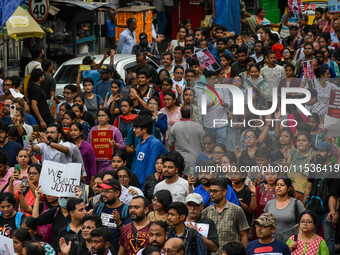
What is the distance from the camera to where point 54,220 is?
36.3 feet

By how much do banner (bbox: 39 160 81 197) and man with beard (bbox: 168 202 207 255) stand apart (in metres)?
1.99

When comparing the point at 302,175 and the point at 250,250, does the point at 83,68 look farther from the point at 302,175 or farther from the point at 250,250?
the point at 250,250

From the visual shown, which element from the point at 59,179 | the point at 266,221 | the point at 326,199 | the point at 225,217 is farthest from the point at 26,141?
the point at 266,221

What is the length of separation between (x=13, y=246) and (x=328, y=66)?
8882 millimetres

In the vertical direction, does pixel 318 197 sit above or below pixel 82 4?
below

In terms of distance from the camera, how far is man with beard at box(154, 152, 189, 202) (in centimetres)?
1122

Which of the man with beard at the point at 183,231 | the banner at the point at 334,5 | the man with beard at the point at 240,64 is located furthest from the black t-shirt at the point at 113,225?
the banner at the point at 334,5

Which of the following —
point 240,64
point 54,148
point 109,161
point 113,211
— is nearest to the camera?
point 113,211

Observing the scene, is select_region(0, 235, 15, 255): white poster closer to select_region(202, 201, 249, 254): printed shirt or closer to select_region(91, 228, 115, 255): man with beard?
select_region(91, 228, 115, 255): man with beard

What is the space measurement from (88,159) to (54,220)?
221 centimetres

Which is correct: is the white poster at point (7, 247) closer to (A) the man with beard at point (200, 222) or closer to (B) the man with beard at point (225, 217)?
(A) the man with beard at point (200, 222)

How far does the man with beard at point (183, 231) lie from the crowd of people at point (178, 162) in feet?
0.04

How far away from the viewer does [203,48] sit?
762 inches

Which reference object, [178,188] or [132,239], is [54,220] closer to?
[132,239]
